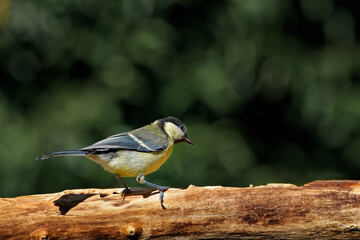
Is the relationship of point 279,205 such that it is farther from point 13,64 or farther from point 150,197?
point 13,64

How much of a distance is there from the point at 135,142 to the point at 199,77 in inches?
70.5

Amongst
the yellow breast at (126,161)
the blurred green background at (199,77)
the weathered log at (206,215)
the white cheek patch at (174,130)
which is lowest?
the weathered log at (206,215)

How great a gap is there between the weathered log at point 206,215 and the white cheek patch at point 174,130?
0.90 metres

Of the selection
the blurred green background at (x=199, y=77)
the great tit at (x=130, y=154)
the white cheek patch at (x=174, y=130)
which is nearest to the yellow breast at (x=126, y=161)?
the great tit at (x=130, y=154)

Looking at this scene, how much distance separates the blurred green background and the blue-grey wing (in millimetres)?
1135

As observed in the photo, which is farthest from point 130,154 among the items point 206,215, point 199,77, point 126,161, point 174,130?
point 199,77

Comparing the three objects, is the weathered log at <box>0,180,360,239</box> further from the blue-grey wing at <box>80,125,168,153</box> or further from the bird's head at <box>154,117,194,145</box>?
the bird's head at <box>154,117,194,145</box>

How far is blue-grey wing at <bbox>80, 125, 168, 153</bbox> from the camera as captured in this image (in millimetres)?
3699

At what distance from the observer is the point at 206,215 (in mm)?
3191

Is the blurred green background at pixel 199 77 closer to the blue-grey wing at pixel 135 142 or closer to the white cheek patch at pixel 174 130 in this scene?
the white cheek patch at pixel 174 130

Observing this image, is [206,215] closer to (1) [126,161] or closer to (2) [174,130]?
(1) [126,161]

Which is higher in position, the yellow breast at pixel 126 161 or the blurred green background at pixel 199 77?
the blurred green background at pixel 199 77

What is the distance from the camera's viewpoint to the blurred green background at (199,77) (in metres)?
5.38

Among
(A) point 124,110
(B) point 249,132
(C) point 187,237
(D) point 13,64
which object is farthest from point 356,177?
(D) point 13,64
